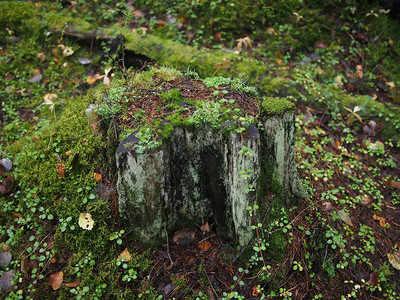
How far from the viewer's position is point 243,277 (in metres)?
2.62

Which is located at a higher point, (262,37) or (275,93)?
(262,37)

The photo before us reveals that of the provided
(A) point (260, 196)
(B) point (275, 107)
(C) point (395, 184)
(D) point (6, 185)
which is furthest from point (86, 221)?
(C) point (395, 184)

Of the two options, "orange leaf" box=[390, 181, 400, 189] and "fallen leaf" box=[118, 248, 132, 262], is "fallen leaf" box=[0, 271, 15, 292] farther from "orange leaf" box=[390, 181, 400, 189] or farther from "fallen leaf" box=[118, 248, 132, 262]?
"orange leaf" box=[390, 181, 400, 189]

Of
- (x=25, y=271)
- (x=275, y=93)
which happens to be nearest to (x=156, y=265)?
(x=25, y=271)

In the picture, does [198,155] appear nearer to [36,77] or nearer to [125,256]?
[125,256]

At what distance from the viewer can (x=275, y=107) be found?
8.58ft

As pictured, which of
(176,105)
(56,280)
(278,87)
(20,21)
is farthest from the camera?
(20,21)

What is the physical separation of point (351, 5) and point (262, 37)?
2.04 metres

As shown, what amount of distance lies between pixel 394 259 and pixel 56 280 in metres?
3.46

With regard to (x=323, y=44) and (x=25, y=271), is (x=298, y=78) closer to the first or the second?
(x=323, y=44)

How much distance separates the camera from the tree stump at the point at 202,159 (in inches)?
93.8

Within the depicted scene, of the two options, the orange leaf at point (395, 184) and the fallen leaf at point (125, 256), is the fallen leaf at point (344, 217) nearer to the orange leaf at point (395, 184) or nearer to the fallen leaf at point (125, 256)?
the orange leaf at point (395, 184)

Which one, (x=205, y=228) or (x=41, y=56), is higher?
(x=41, y=56)

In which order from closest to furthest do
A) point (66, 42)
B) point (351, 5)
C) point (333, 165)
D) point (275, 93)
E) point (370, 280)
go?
point (370, 280), point (333, 165), point (275, 93), point (66, 42), point (351, 5)
